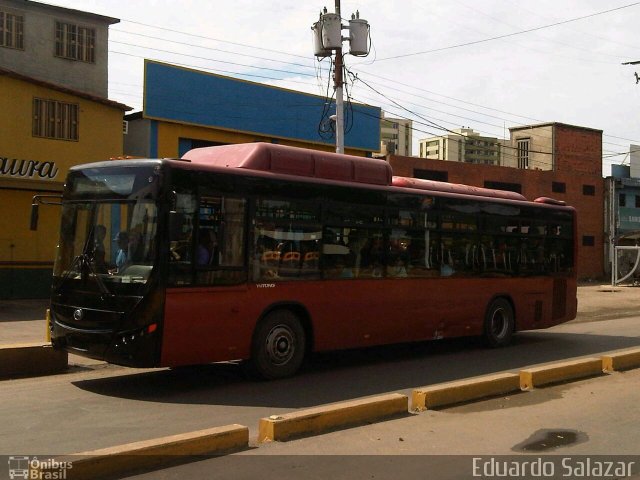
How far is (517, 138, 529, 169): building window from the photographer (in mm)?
43781

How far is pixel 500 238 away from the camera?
44.7 feet

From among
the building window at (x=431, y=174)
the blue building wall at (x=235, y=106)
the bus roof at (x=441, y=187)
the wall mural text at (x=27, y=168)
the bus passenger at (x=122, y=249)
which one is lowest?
the bus passenger at (x=122, y=249)

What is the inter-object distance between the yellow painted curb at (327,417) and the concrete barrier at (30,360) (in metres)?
5.02

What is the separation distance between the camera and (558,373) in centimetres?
988

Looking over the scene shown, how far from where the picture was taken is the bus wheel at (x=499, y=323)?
44.6 feet

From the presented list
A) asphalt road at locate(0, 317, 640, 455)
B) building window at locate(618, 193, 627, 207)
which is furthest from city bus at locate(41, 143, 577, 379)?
building window at locate(618, 193, 627, 207)

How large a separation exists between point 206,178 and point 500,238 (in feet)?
22.4

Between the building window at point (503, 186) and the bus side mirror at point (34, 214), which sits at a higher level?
the building window at point (503, 186)

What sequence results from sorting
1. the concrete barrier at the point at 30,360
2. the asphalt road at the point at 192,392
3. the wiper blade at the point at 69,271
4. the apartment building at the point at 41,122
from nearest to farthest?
the asphalt road at the point at 192,392 < the wiper blade at the point at 69,271 < the concrete barrier at the point at 30,360 < the apartment building at the point at 41,122

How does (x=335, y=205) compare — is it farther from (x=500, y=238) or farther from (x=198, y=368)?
(x=500, y=238)

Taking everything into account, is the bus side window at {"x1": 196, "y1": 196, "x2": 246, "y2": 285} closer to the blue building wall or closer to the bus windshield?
the bus windshield

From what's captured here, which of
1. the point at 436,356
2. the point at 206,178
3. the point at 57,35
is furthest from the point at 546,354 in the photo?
the point at 57,35

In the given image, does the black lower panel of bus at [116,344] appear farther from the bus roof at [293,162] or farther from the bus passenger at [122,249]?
the bus roof at [293,162]

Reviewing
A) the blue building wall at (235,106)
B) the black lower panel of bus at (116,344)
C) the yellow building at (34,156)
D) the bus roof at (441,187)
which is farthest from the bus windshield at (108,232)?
the blue building wall at (235,106)
